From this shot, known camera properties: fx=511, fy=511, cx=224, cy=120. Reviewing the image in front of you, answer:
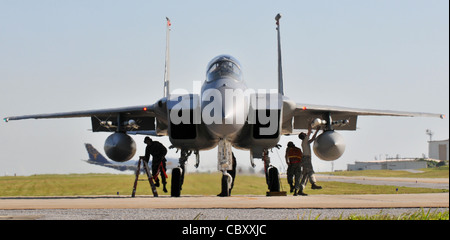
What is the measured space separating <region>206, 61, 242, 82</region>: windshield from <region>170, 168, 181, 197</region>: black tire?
2.92m

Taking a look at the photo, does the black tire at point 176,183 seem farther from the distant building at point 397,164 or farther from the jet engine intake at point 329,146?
the distant building at point 397,164

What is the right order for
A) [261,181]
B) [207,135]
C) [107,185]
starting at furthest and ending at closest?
[107,185], [261,181], [207,135]

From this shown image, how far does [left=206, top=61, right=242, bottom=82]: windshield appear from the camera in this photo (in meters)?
13.9

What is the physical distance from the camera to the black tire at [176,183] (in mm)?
14773

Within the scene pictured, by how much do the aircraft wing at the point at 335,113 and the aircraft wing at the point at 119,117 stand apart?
4.94 meters

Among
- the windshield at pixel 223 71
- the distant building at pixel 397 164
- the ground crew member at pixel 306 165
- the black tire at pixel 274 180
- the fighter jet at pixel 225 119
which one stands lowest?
the distant building at pixel 397 164

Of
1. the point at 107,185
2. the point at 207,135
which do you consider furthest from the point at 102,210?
the point at 107,185

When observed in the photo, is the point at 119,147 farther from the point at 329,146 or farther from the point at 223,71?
the point at 329,146

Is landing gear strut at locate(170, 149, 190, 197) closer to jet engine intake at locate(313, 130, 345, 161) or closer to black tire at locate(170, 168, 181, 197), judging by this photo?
black tire at locate(170, 168, 181, 197)

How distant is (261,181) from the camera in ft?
55.0

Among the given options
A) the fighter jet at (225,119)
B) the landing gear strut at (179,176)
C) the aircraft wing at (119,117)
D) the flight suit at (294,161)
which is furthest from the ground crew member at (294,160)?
the aircraft wing at (119,117)

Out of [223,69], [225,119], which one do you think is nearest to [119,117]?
[223,69]
